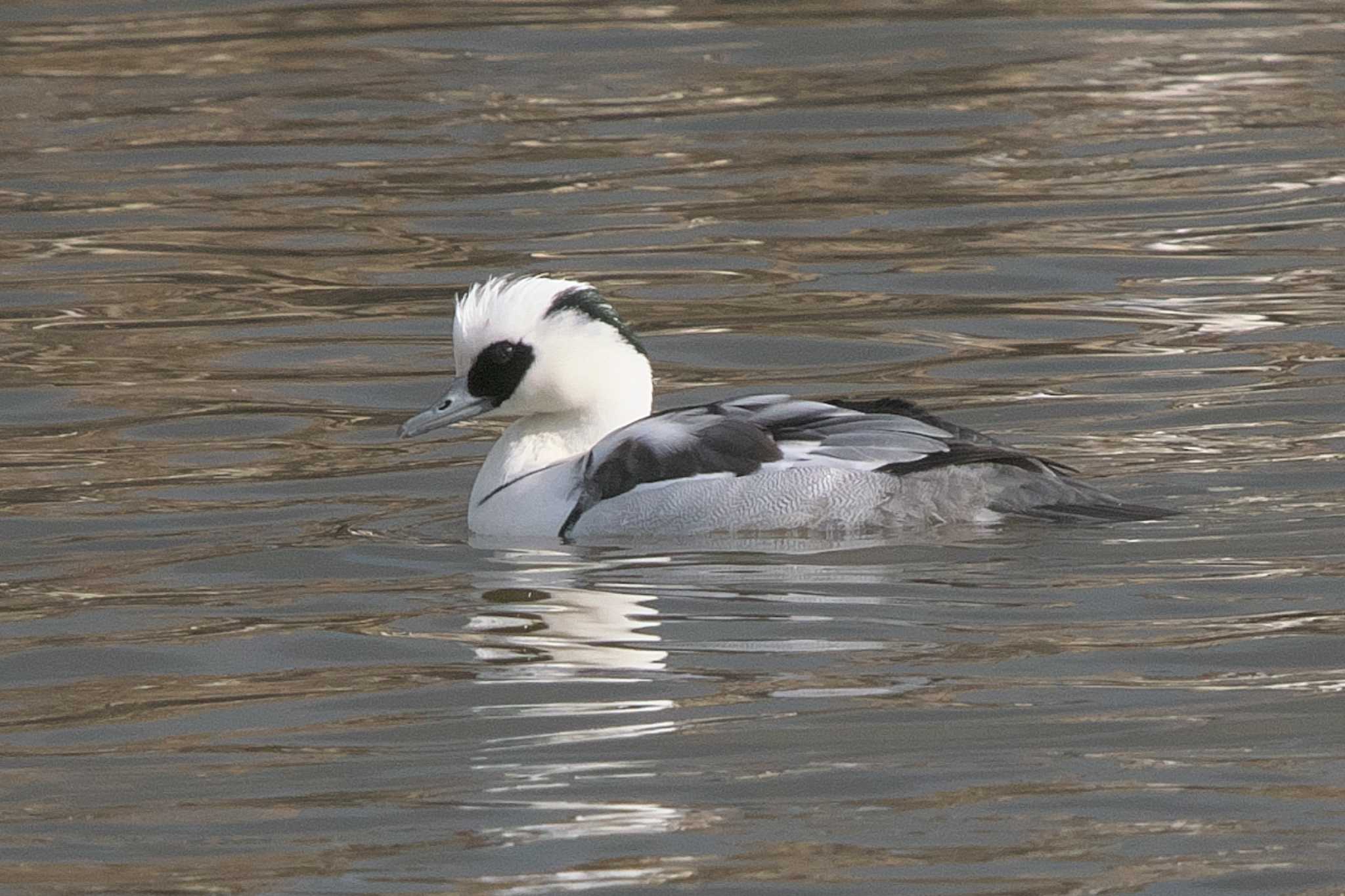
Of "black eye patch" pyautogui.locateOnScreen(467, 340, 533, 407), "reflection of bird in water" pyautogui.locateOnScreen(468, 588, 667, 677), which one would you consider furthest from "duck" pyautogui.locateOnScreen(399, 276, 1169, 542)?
"reflection of bird in water" pyautogui.locateOnScreen(468, 588, 667, 677)

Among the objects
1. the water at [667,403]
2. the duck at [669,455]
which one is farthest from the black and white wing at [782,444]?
the water at [667,403]

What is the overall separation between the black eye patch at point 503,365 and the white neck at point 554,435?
195 mm

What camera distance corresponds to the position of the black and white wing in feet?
26.1

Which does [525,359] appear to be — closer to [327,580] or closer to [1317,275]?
[327,580]

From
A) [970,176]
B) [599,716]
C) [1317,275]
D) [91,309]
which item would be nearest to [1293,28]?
[970,176]

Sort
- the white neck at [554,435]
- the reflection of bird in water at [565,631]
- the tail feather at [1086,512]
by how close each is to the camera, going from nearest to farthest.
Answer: the reflection of bird in water at [565,631] → the tail feather at [1086,512] → the white neck at [554,435]

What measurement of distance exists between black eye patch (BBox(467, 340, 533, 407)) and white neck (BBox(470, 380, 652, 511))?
0.20 metres

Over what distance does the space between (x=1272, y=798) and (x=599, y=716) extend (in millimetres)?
1540

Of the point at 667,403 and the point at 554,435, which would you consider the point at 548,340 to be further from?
the point at 667,403

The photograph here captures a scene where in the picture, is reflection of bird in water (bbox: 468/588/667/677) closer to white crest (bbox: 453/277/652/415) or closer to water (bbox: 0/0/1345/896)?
water (bbox: 0/0/1345/896)

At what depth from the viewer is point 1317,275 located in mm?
12023

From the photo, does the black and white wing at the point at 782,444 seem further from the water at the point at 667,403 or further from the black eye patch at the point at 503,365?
the black eye patch at the point at 503,365

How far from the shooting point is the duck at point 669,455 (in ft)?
26.2

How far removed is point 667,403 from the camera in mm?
10586
